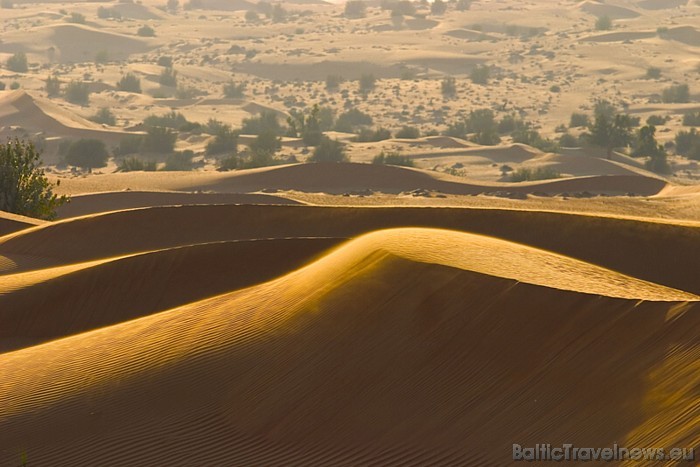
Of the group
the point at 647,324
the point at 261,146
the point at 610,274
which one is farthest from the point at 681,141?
the point at 647,324

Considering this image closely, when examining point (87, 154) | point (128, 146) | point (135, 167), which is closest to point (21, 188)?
point (135, 167)

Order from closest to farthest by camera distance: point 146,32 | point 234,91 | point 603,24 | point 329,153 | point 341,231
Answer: point 341,231 → point 329,153 → point 234,91 → point 603,24 → point 146,32

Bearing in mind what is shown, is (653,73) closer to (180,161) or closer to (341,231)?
(180,161)

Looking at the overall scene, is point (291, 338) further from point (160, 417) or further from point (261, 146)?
point (261, 146)

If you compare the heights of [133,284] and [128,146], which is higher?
[133,284]

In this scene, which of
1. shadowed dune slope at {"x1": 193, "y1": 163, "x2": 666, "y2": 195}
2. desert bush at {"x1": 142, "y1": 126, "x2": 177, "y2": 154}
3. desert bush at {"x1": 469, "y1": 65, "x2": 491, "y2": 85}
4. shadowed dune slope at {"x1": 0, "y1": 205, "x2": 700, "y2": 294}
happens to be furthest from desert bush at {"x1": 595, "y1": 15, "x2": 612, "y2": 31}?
shadowed dune slope at {"x1": 0, "y1": 205, "x2": 700, "y2": 294}

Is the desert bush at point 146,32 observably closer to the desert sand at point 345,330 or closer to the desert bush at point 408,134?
the desert bush at point 408,134
